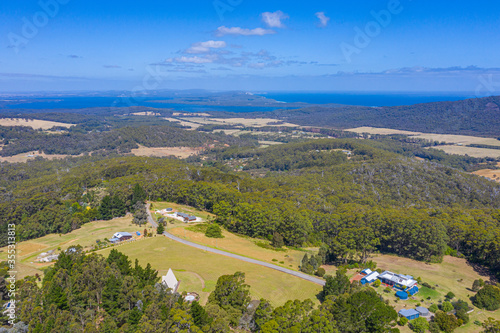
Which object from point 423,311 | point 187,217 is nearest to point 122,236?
point 187,217

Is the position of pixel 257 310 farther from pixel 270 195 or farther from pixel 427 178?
pixel 427 178

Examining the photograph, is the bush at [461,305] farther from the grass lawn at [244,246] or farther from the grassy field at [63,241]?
the grassy field at [63,241]

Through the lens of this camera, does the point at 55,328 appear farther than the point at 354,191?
No

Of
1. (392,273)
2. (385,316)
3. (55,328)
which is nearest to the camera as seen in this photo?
(55,328)

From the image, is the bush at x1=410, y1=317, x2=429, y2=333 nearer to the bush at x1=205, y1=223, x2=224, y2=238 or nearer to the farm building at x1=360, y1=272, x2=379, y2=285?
the farm building at x1=360, y1=272, x2=379, y2=285

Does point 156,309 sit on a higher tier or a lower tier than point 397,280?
higher

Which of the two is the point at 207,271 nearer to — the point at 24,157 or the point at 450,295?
the point at 450,295

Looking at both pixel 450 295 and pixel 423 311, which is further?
pixel 450 295

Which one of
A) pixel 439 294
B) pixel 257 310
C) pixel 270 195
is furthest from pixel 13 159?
pixel 439 294
